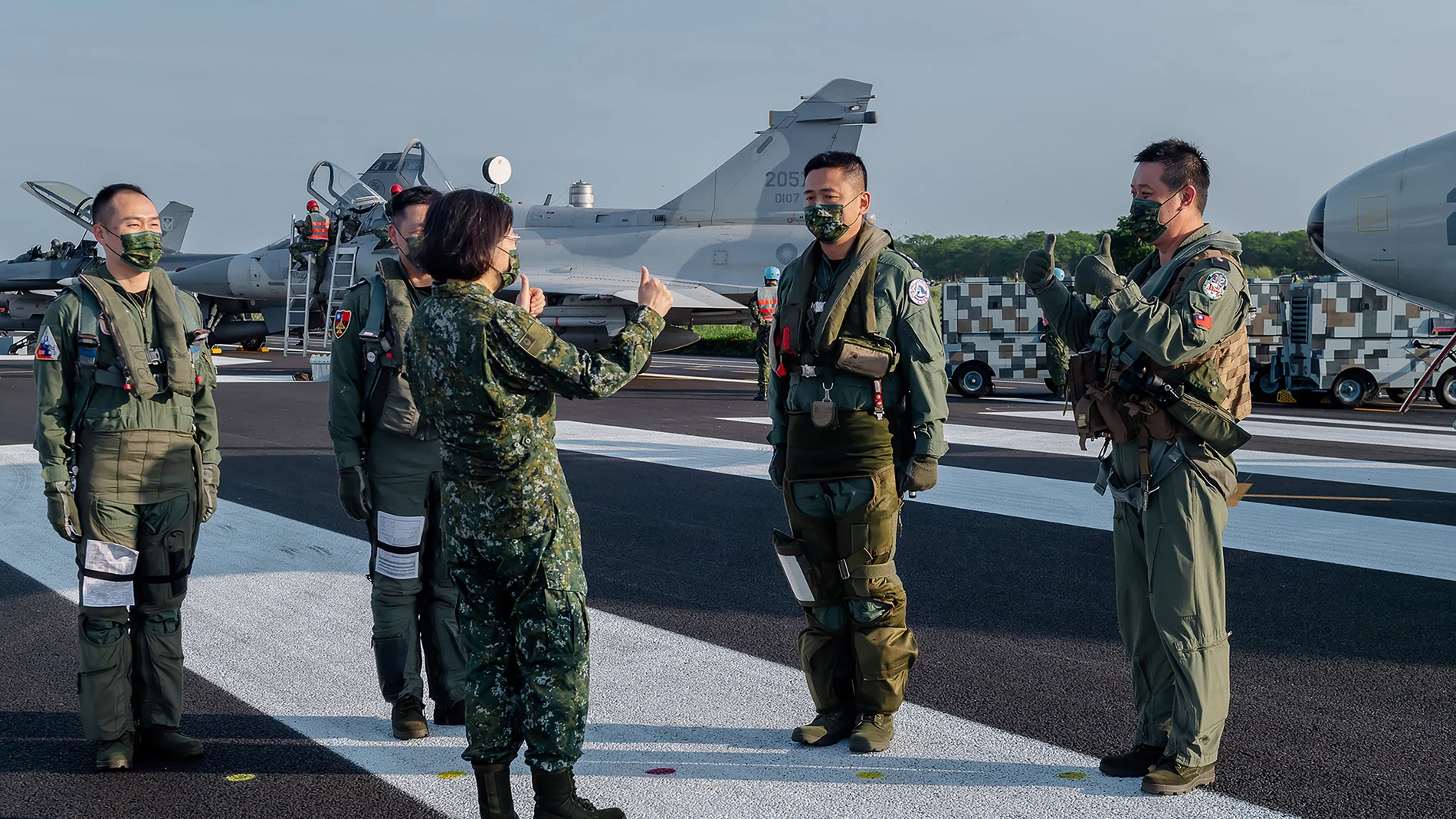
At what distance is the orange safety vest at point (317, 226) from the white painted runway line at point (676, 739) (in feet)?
52.1

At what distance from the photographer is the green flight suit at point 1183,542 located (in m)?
3.45

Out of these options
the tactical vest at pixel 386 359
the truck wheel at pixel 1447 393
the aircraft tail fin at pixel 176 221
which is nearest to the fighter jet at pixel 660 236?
the aircraft tail fin at pixel 176 221

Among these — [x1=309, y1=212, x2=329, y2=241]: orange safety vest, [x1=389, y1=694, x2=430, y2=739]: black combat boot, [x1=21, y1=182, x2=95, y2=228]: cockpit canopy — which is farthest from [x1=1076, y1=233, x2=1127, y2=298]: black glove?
[x1=21, y1=182, x2=95, y2=228]: cockpit canopy

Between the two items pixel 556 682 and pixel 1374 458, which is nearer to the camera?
pixel 556 682

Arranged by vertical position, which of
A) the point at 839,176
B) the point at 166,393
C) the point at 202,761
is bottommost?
the point at 202,761

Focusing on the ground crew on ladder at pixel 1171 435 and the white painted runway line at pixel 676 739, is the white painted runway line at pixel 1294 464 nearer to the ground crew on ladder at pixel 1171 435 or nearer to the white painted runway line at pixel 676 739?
the white painted runway line at pixel 676 739

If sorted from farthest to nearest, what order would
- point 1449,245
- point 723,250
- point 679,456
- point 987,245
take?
1. point 987,245
2. point 723,250
3. point 679,456
4. point 1449,245

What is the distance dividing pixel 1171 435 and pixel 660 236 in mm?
21142

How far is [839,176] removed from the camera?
4.02 m

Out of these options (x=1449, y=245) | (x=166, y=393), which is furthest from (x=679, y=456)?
(x=166, y=393)

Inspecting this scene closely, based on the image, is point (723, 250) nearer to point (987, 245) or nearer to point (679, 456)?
point (679, 456)

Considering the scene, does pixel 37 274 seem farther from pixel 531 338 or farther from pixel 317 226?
pixel 531 338

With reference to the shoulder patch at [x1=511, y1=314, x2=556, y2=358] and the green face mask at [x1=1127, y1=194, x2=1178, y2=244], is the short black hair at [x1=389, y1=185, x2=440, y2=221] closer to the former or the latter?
the shoulder patch at [x1=511, y1=314, x2=556, y2=358]

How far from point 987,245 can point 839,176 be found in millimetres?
103607
